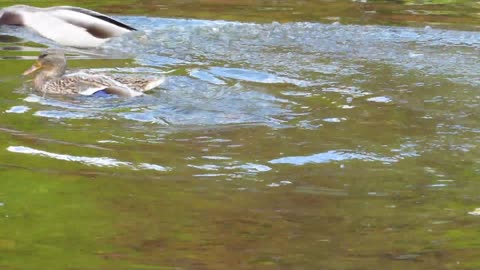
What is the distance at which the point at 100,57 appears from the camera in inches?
416

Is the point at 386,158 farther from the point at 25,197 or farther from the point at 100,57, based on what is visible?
the point at 100,57

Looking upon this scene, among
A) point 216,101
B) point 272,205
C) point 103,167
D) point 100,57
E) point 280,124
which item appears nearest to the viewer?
point 272,205

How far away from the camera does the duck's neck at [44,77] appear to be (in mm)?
8859

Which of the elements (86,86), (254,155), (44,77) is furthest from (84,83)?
(254,155)

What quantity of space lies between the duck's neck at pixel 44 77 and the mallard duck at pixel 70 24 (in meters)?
2.14

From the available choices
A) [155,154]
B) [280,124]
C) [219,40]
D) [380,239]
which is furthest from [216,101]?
[380,239]

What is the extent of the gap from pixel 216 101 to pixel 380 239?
315 cm

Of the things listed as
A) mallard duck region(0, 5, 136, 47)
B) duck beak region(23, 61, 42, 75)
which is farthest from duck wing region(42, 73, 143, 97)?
mallard duck region(0, 5, 136, 47)

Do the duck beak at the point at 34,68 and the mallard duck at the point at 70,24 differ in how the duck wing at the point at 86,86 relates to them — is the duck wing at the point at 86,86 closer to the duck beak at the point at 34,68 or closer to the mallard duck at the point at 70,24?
the duck beak at the point at 34,68

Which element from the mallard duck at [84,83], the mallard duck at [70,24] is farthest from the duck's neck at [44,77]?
the mallard duck at [70,24]

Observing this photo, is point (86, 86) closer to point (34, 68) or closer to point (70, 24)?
point (34, 68)

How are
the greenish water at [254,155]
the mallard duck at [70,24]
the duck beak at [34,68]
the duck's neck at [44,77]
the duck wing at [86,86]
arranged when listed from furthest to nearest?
1. the mallard duck at [70,24]
2. the duck beak at [34,68]
3. the duck's neck at [44,77]
4. the duck wing at [86,86]
5. the greenish water at [254,155]

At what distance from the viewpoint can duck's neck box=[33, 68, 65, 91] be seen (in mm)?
8859

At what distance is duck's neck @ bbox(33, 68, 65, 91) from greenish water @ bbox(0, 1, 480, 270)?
14 cm
